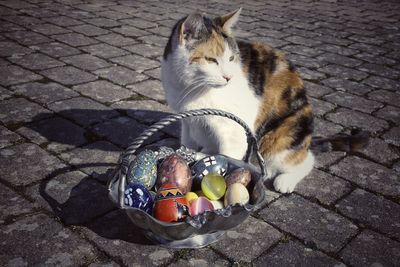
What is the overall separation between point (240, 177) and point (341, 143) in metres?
1.36

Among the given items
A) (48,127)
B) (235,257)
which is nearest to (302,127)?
(235,257)

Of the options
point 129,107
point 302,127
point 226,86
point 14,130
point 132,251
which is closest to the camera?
point 132,251

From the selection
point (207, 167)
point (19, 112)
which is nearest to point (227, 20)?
point (207, 167)

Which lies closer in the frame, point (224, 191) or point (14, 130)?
point (224, 191)

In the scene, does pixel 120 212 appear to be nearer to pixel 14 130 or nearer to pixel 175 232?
pixel 175 232

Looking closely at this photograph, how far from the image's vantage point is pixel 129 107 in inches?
169

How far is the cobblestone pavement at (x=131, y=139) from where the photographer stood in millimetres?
2449

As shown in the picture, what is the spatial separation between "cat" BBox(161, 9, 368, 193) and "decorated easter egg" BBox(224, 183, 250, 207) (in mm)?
539

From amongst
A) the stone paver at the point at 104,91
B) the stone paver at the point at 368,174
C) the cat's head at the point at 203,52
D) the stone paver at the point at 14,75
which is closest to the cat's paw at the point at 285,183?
the stone paver at the point at 368,174

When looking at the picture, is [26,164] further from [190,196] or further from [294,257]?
[294,257]

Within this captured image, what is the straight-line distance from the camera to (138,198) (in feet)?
7.64

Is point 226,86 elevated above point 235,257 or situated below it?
above

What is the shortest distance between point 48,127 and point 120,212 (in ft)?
4.94

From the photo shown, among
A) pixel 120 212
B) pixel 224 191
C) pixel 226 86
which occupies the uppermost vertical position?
pixel 226 86
